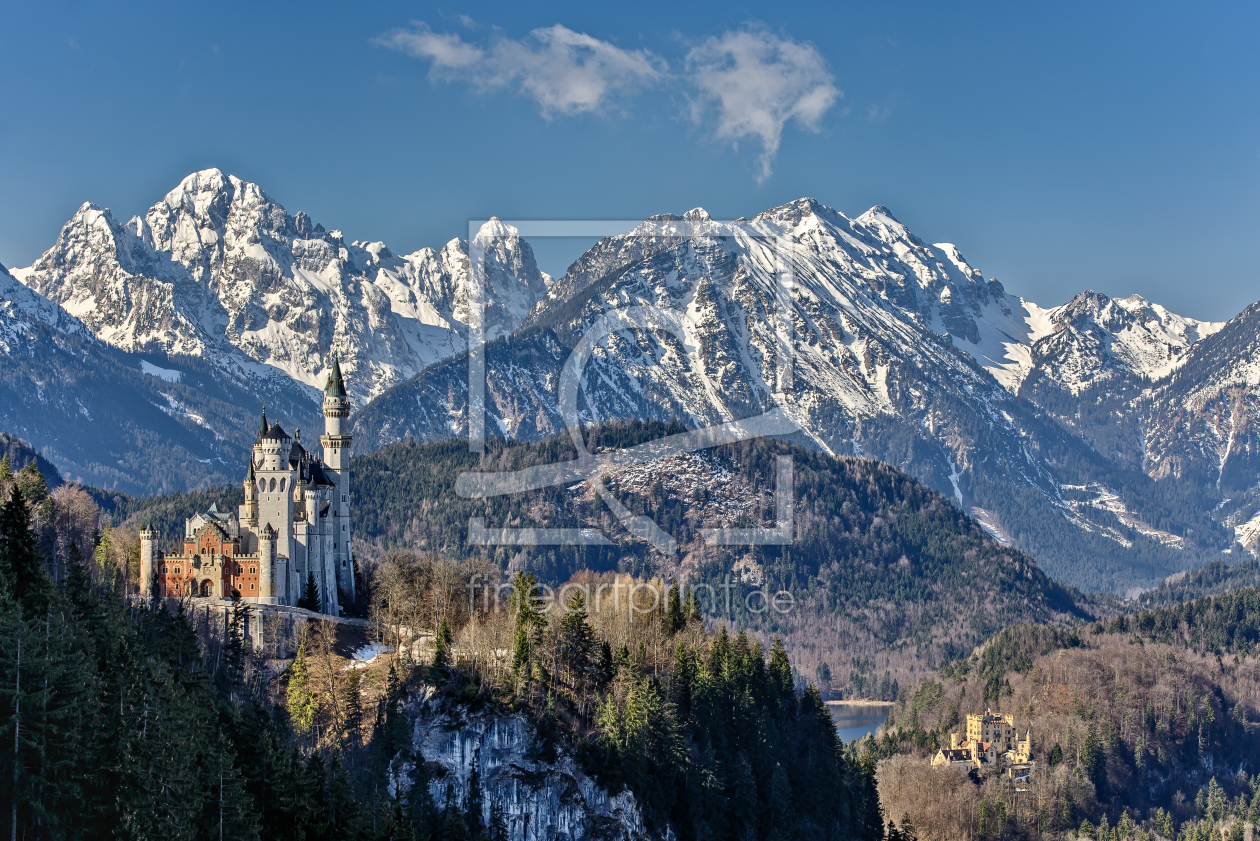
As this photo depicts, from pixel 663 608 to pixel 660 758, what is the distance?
24.2 m

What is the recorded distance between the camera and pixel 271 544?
5487 inches

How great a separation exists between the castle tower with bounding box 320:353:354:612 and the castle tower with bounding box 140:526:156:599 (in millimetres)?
17232

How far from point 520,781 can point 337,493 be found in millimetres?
49603

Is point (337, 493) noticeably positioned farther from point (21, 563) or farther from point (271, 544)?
point (21, 563)

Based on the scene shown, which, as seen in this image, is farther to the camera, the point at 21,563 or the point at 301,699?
the point at 301,699

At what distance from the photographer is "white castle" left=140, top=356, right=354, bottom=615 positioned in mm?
138750

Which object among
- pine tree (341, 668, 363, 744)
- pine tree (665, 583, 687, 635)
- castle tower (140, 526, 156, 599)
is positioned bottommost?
pine tree (341, 668, 363, 744)

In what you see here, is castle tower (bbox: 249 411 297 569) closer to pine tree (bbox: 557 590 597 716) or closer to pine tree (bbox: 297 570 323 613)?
pine tree (bbox: 297 570 323 613)

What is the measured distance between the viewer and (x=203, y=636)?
126 m

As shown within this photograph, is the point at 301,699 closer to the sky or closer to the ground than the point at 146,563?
closer to the ground

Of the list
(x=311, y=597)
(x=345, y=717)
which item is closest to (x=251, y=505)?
(x=311, y=597)

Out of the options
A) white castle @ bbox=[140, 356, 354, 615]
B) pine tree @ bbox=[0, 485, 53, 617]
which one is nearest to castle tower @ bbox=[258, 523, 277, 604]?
white castle @ bbox=[140, 356, 354, 615]

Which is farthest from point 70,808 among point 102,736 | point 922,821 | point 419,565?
point 922,821

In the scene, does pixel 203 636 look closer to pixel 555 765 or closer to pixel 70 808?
pixel 555 765
